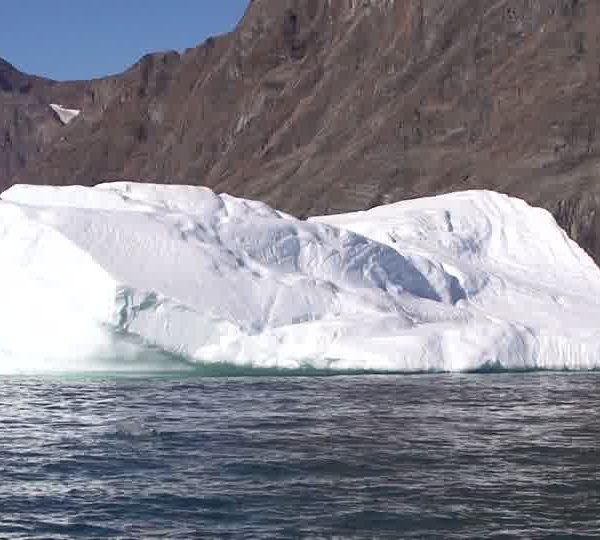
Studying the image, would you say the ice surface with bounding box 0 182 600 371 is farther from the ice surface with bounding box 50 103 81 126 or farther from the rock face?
the ice surface with bounding box 50 103 81 126

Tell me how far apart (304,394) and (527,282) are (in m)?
13.5

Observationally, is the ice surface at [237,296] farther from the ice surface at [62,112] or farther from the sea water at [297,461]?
the ice surface at [62,112]

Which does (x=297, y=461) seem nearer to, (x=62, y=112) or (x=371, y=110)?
(x=371, y=110)

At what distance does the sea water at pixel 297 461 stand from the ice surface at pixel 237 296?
1.73 metres

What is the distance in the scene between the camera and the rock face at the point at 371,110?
192ft

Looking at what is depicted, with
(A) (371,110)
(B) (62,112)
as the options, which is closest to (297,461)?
(A) (371,110)

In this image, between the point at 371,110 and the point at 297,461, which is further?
the point at 371,110

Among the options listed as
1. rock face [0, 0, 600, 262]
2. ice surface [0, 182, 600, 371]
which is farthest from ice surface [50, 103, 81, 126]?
ice surface [0, 182, 600, 371]

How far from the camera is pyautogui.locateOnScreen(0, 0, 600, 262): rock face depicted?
192ft

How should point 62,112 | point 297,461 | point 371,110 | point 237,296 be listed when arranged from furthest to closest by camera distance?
point 62,112 < point 371,110 < point 237,296 < point 297,461

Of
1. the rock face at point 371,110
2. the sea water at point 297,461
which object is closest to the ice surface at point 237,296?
the sea water at point 297,461

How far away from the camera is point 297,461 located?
48.8 feet

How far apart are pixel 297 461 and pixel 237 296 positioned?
11195mm

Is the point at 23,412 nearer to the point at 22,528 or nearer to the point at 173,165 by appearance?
the point at 22,528
